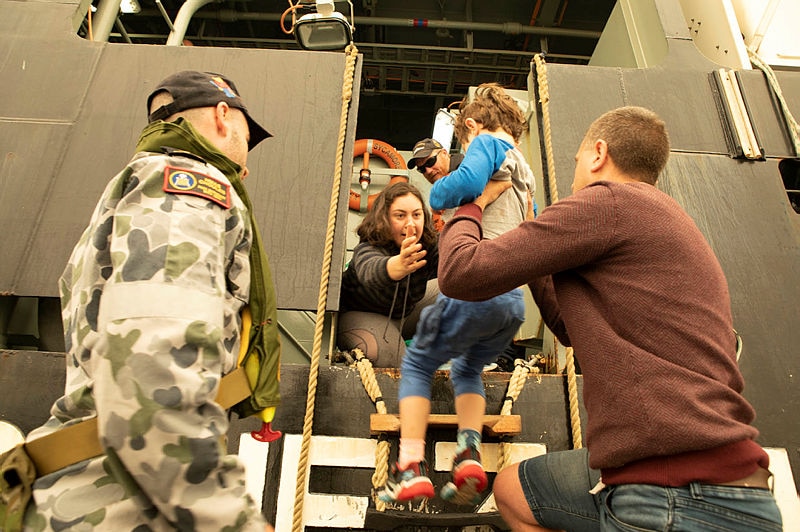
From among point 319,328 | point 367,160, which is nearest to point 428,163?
point 319,328

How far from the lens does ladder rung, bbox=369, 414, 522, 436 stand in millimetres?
1943

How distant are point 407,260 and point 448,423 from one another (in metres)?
0.64

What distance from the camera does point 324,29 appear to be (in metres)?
3.45

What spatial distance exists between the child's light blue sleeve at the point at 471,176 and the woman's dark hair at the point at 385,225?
890 millimetres

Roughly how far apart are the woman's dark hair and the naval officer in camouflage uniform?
1.45m

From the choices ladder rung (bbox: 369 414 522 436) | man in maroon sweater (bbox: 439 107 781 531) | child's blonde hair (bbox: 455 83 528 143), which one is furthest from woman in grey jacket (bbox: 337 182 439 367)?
man in maroon sweater (bbox: 439 107 781 531)

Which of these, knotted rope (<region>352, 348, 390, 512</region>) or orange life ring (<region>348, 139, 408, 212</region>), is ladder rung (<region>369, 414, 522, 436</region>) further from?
orange life ring (<region>348, 139, 408, 212</region>)

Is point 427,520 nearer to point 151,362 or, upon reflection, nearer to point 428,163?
point 151,362

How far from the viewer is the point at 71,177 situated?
271cm

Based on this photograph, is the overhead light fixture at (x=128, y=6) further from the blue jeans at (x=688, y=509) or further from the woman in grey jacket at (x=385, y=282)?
the blue jeans at (x=688, y=509)

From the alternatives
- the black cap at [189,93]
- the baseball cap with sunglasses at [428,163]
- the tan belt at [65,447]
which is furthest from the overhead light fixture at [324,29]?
the tan belt at [65,447]

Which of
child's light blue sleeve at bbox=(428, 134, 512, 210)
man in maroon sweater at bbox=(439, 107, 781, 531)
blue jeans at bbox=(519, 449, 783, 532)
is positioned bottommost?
blue jeans at bbox=(519, 449, 783, 532)

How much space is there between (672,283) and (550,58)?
664 cm

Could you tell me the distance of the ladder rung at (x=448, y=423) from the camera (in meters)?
1.94
